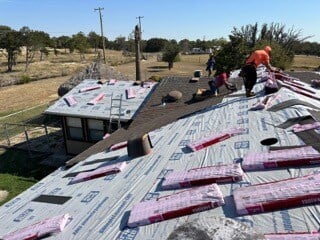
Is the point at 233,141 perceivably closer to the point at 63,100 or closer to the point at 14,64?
the point at 63,100

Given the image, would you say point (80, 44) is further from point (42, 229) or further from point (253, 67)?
point (42, 229)

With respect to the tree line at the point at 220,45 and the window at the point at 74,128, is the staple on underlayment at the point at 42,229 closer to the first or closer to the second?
the window at the point at 74,128

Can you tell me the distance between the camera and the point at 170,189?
6.51m

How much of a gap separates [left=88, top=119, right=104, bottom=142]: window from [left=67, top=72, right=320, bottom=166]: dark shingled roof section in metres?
2.46

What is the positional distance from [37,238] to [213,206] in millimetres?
3063

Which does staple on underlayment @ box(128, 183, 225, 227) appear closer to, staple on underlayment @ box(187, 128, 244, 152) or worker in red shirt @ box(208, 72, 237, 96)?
staple on underlayment @ box(187, 128, 244, 152)

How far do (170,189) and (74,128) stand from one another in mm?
12595

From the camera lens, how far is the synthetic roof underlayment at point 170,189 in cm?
511

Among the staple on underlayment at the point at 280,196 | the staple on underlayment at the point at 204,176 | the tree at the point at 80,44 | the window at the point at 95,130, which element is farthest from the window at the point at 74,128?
the tree at the point at 80,44

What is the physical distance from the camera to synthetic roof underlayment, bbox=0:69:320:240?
5.11 m

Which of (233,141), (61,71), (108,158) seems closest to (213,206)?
(233,141)

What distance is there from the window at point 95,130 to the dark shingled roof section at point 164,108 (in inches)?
97.0

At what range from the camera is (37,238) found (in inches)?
230

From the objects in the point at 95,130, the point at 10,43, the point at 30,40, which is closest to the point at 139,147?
the point at 95,130
